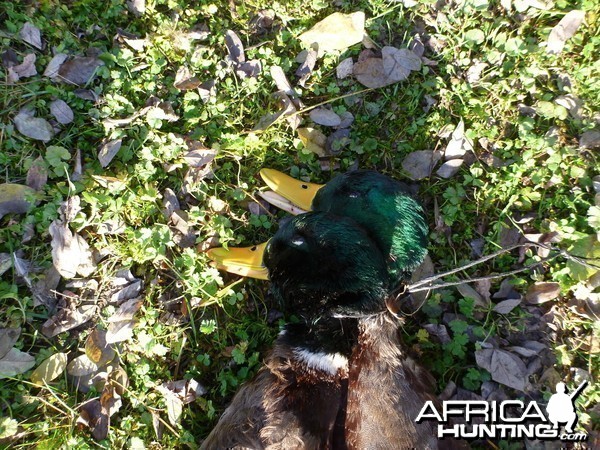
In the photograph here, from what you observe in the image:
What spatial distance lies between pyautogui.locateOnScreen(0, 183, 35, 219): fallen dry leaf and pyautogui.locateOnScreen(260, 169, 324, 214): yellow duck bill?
153cm

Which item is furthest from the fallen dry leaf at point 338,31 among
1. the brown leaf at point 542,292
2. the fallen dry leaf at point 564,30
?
the brown leaf at point 542,292

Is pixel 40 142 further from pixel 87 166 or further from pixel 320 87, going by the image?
pixel 320 87

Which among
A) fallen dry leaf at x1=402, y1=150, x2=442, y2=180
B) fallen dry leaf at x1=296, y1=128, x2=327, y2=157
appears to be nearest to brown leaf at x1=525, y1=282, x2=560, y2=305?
fallen dry leaf at x1=402, y1=150, x2=442, y2=180

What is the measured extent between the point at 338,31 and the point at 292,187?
1.25 metres

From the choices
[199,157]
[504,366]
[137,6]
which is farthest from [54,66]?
[504,366]

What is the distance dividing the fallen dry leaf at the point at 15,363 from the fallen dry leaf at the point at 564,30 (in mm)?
4162

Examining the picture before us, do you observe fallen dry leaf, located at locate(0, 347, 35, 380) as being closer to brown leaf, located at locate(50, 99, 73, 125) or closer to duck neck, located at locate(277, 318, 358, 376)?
brown leaf, located at locate(50, 99, 73, 125)

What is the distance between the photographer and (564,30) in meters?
3.77

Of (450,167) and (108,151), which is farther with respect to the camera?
(450,167)

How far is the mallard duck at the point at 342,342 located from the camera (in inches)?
103

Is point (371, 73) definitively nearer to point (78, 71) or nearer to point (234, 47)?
point (234, 47)

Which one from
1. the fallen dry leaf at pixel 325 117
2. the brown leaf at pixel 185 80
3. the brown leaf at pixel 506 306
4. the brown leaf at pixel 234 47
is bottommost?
the brown leaf at pixel 506 306

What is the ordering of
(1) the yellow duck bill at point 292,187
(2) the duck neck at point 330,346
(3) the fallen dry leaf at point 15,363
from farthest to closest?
(1) the yellow duck bill at point 292,187 < (3) the fallen dry leaf at point 15,363 < (2) the duck neck at point 330,346

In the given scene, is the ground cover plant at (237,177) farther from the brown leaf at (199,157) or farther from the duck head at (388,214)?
the duck head at (388,214)
